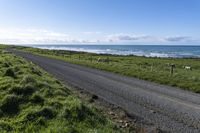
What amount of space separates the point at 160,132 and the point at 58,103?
372cm

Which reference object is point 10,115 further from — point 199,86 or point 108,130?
point 199,86

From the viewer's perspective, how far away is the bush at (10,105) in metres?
9.02

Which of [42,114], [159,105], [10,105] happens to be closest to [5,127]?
[42,114]

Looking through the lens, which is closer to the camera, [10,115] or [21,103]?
[10,115]

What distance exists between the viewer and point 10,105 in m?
9.59

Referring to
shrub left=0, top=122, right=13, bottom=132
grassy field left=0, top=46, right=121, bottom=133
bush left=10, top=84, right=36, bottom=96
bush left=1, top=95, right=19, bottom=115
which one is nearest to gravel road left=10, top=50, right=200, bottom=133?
grassy field left=0, top=46, right=121, bottom=133

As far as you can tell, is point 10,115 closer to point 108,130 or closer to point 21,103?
point 21,103

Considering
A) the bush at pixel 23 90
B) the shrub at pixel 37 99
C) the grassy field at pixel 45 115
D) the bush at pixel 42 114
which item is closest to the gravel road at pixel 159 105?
the grassy field at pixel 45 115

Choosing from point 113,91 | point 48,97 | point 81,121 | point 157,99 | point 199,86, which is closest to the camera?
point 81,121

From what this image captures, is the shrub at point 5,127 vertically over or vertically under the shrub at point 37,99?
under

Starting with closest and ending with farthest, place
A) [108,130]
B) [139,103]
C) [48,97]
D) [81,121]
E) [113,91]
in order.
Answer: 1. [108,130]
2. [81,121]
3. [48,97]
4. [139,103]
5. [113,91]

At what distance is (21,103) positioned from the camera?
9750 mm

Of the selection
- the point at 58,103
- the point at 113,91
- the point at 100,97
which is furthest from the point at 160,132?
the point at 113,91

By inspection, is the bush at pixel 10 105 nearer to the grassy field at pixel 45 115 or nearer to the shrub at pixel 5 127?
the grassy field at pixel 45 115
